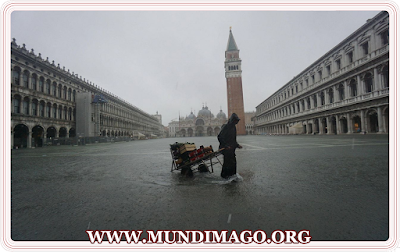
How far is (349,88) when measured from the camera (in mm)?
25219

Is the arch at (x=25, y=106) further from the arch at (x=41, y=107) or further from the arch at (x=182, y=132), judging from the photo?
the arch at (x=182, y=132)

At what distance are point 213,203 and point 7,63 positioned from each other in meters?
3.84

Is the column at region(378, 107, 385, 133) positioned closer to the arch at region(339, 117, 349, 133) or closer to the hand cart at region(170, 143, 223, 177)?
the arch at region(339, 117, 349, 133)

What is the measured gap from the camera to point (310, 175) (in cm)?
443

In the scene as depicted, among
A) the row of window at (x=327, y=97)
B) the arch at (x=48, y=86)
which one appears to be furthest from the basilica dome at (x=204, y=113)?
the arch at (x=48, y=86)

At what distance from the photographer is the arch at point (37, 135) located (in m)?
25.9

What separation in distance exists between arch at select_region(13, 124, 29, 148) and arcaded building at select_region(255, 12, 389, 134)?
140ft

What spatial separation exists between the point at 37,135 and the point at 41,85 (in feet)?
24.6

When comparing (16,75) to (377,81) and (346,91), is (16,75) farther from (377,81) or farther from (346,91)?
(346,91)

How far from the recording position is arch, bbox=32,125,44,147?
85.0 ft

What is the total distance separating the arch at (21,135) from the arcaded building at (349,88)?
1675 inches

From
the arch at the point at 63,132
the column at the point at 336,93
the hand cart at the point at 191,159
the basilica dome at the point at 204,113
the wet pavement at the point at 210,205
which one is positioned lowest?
the wet pavement at the point at 210,205

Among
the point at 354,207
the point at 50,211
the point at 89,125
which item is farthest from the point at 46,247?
the point at 89,125

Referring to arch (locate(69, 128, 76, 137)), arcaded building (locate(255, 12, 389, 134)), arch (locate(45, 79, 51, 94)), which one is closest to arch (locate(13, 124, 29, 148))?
arch (locate(45, 79, 51, 94))
